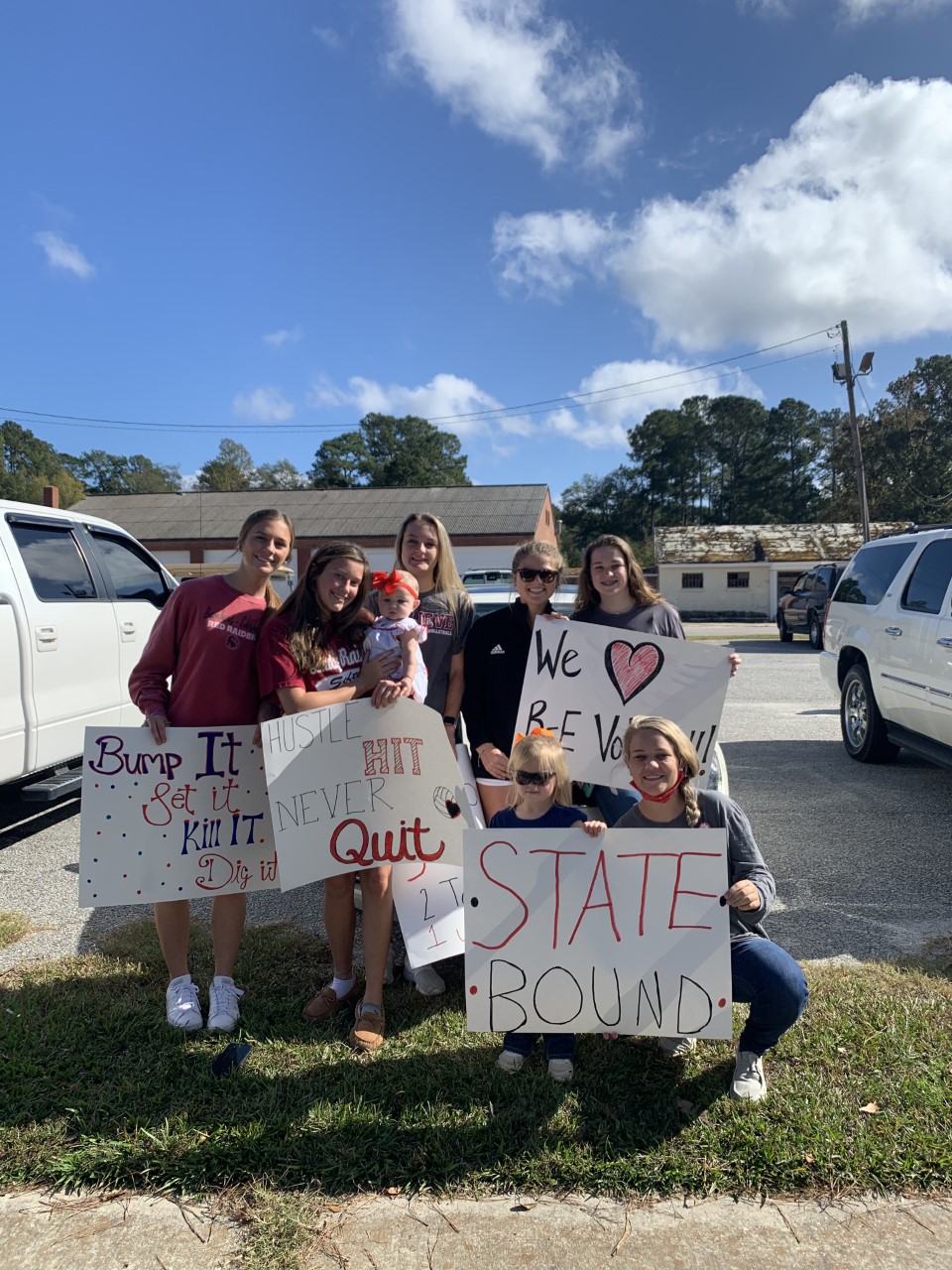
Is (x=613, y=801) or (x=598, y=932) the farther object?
(x=613, y=801)

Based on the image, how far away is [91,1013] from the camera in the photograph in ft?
10.2

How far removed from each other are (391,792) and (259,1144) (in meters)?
1.20

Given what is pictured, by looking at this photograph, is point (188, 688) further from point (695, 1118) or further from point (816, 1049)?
point (816, 1049)

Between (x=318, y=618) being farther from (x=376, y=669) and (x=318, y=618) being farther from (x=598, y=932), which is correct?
(x=598, y=932)

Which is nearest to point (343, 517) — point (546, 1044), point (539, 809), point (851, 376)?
point (851, 376)

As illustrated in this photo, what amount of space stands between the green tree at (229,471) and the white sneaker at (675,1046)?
298ft

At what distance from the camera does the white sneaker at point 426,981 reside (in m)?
3.27

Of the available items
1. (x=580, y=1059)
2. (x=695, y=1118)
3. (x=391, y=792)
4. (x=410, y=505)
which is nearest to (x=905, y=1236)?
(x=695, y=1118)

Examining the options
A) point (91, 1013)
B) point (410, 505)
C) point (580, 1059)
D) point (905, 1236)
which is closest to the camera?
point (905, 1236)

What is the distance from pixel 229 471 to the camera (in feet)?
313

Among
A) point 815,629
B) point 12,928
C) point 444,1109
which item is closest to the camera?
point 444,1109

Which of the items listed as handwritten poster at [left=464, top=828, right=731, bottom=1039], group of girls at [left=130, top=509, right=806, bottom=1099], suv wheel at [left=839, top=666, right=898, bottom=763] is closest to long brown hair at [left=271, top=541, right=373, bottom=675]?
group of girls at [left=130, top=509, right=806, bottom=1099]

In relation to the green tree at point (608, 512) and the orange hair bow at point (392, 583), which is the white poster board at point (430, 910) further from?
the green tree at point (608, 512)

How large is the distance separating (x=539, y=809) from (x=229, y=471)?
99.0 meters
